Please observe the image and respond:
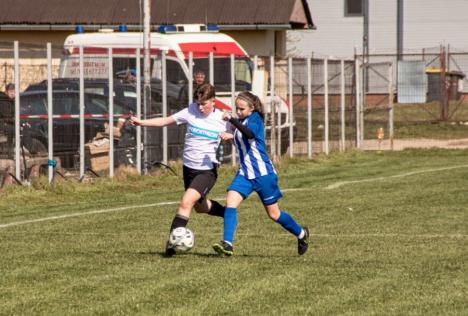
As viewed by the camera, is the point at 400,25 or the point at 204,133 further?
the point at 400,25

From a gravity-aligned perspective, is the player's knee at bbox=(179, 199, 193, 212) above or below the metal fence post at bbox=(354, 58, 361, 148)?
below

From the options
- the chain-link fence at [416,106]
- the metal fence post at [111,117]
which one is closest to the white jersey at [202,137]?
the metal fence post at [111,117]

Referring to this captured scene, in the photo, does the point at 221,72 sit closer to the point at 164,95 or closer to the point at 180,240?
the point at 164,95

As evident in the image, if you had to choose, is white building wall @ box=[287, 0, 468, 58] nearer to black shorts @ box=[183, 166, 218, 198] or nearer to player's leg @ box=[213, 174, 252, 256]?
black shorts @ box=[183, 166, 218, 198]

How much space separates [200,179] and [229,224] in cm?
76

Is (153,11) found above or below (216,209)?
above

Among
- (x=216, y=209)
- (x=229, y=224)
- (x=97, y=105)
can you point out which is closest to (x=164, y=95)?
(x=97, y=105)

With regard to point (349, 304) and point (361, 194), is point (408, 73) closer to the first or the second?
point (361, 194)

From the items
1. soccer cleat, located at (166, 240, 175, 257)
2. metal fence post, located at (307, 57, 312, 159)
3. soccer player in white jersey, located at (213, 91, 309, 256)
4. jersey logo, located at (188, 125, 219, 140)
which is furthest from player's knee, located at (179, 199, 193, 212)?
metal fence post, located at (307, 57, 312, 159)

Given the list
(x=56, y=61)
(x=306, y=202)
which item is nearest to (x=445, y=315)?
(x=306, y=202)

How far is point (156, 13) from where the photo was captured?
37438 mm

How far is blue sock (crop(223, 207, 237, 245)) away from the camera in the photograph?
37.7 feet

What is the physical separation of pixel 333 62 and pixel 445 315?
20.3m

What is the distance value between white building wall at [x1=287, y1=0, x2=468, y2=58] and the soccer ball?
40.3 metres
